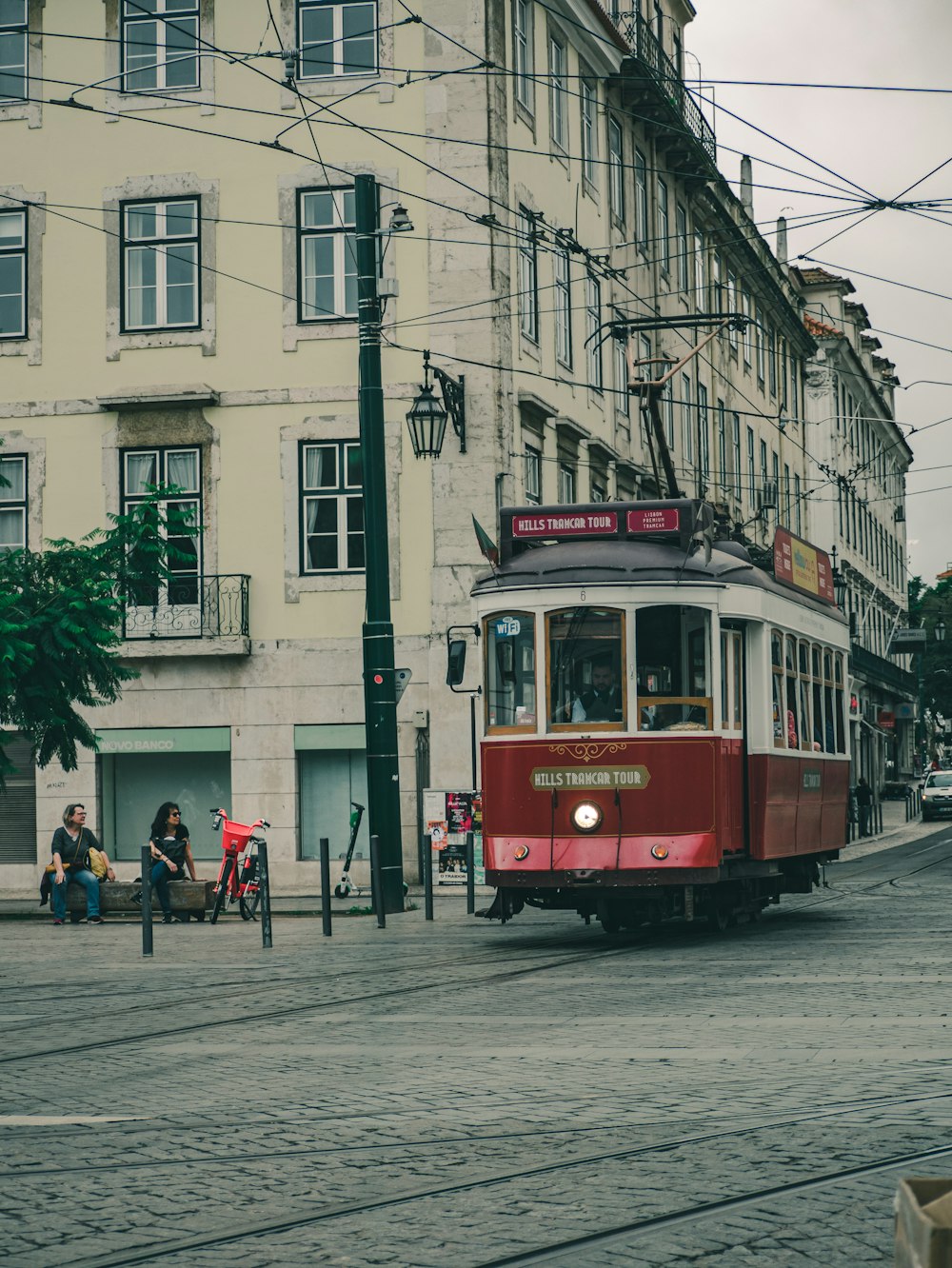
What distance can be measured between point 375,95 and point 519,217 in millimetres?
2812

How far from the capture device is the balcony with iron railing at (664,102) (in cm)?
3522

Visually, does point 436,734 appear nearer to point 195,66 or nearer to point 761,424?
point 195,66

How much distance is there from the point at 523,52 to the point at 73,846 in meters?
14.4

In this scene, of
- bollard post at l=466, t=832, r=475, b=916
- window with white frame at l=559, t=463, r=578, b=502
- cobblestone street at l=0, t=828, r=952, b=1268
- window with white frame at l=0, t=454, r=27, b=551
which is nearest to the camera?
cobblestone street at l=0, t=828, r=952, b=1268

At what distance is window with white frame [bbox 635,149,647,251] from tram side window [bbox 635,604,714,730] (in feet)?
74.0

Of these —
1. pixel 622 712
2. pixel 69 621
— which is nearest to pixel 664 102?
pixel 69 621

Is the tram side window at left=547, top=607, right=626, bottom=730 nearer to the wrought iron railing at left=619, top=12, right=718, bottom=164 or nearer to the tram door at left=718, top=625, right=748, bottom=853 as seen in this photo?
the tram door at left=718, top=625, right=748, bottom=853

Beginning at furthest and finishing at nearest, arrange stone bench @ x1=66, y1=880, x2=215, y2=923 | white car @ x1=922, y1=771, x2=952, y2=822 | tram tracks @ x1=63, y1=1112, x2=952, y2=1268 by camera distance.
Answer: white car @ x1=922, y1=771, x2=952, y2=822 → stone bench @ x1=66, y1=880, x2=215, y2=923 → tram tracks @ x1=63, y1=1112, x2=952, y2=1268

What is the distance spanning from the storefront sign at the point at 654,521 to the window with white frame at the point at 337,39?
13.3 m

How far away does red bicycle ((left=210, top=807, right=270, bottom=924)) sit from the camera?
21.8 meters

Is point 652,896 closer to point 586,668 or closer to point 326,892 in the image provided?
point 586,668

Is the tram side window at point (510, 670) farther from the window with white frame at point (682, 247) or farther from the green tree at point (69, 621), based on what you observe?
the window with white frame at point (682, 247)

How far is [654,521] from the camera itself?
1645 cm

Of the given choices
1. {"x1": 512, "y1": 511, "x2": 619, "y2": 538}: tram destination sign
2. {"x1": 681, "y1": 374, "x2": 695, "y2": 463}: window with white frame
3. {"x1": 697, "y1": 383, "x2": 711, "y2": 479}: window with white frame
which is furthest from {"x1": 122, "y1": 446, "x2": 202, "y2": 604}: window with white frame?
{"x1": 697, "y1": 383, "x2": 711, "y2": 479}: window with white frame
